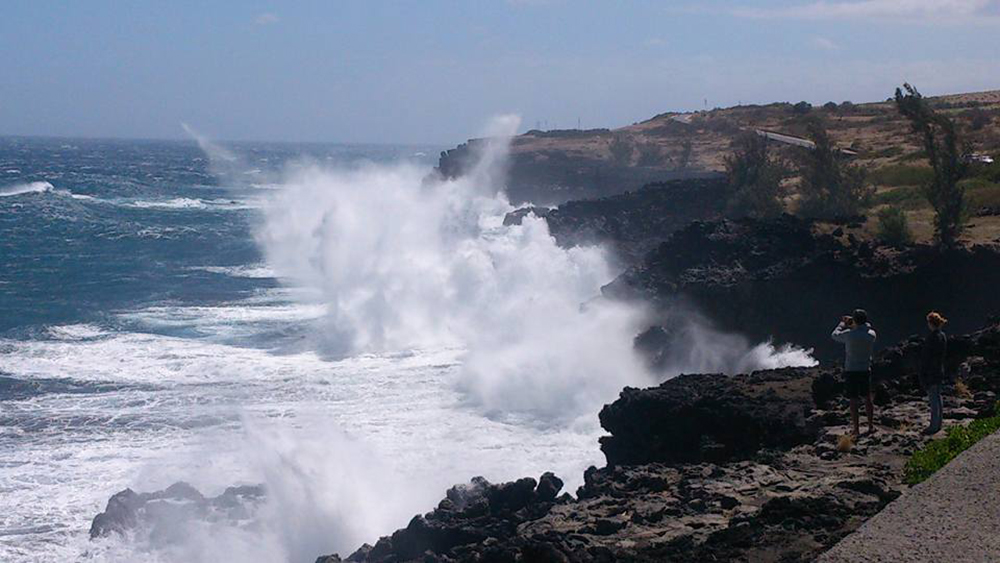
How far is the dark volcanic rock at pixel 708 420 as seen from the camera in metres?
13.1

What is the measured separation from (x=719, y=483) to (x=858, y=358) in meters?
1.90

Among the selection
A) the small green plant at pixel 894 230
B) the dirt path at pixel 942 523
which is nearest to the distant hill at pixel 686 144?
the small green plant at pixel 894 230

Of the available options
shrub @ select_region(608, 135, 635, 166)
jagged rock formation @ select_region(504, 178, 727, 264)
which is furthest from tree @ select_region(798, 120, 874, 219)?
shrub @ select_region(608, 135, 635, 166)

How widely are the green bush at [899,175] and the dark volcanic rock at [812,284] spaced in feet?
41.3

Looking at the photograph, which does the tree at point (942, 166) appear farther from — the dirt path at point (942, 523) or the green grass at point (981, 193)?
the dirt path at point (942, 523)

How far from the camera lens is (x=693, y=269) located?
27188 millimetres

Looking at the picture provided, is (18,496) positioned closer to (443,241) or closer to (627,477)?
(627,477)

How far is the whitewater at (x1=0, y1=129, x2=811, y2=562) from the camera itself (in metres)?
16.2

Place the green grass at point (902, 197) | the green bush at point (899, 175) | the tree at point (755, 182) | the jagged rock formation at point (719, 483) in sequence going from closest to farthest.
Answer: the jagged rock formation at point (719, 483)
the green grass at point (902, 197)
the tree at point (755, 182)
the green bush at point (899, 175)

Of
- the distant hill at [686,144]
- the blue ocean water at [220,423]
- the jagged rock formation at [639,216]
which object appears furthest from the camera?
the distant hill at [686,144]

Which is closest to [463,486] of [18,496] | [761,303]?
[18,496]

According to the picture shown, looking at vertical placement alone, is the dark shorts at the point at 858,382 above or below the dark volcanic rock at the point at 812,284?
above

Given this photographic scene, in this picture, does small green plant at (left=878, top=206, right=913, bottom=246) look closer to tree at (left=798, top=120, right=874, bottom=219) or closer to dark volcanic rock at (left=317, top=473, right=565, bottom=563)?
tree at (left=798, top=120, right=874, bottom=219)

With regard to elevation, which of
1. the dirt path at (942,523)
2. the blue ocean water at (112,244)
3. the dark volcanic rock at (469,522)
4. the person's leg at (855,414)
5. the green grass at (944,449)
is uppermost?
the dirt path at (942,523)
